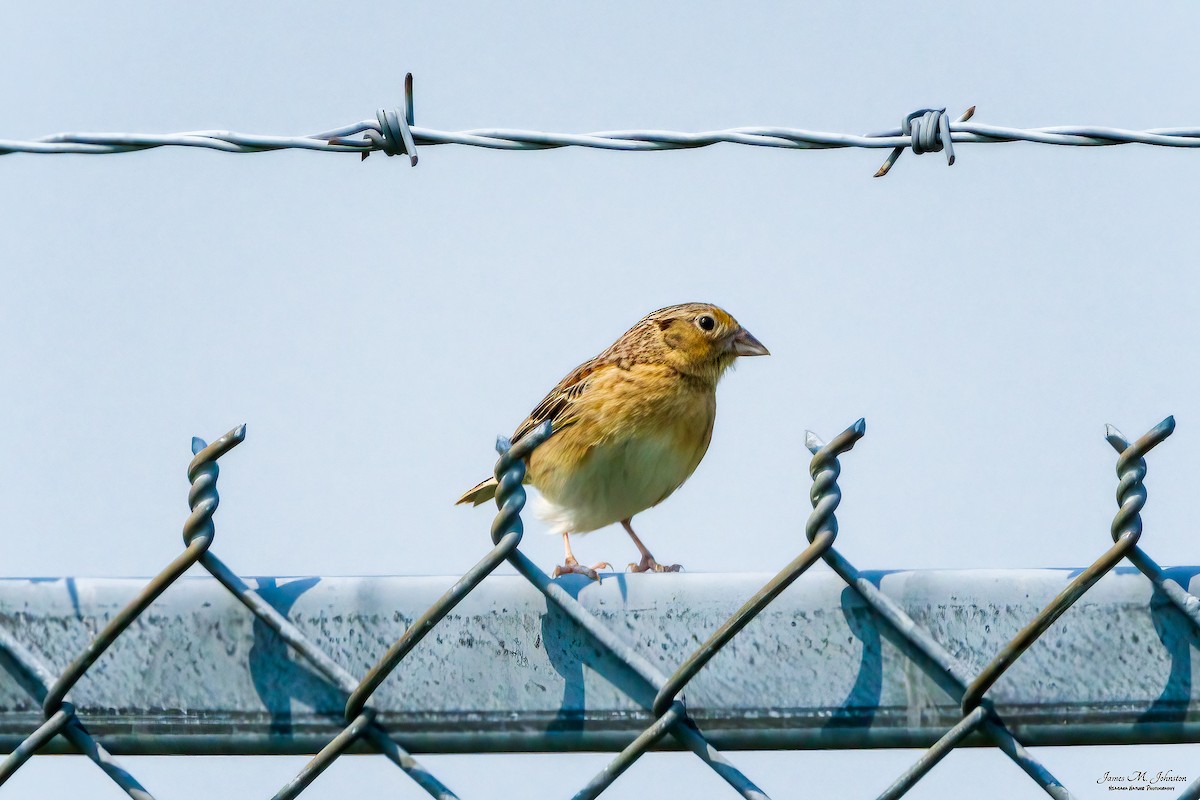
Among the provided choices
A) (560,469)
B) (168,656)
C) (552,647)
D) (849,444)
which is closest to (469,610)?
(552,647)

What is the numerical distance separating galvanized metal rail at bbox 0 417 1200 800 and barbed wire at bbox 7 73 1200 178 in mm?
930

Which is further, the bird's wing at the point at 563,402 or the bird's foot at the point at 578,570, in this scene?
the bird's wing at the point at 563,402

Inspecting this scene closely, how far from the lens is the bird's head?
569 centimetres

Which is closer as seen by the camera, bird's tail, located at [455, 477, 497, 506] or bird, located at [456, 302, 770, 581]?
bird, located at [456, 302, 770, 581]

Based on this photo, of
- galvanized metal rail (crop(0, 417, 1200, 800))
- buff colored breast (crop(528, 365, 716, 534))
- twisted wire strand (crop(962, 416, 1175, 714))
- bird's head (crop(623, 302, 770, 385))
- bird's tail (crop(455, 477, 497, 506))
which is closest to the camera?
twisted wire strand (crop(962, 416, 1175, 714))

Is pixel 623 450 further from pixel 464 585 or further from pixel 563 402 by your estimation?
pixel 464 585

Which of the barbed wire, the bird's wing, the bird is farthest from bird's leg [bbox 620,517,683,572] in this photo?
the barbed wire

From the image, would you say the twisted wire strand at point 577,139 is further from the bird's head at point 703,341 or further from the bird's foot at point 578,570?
the bird's head at point 703,341

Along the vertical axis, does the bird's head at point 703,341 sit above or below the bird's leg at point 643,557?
above

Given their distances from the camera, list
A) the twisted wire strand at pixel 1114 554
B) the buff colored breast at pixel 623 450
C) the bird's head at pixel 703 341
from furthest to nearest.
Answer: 1. the bird's head at pixel 703 341
2. the buff colored breast at pixel 623 450
3. the twisted wire strand at pixel 1114 554

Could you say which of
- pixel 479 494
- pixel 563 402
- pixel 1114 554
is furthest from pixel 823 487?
pixel 479 494

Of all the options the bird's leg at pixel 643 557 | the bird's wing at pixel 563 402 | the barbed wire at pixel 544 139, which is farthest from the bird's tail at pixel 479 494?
the barbed wire at pixel 544 139

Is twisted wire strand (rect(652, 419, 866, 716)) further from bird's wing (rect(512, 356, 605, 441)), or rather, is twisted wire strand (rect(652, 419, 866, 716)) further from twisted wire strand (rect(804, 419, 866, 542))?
bird's wing (rect(512, 356, 605, 441))

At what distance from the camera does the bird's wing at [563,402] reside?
18.1 feet
